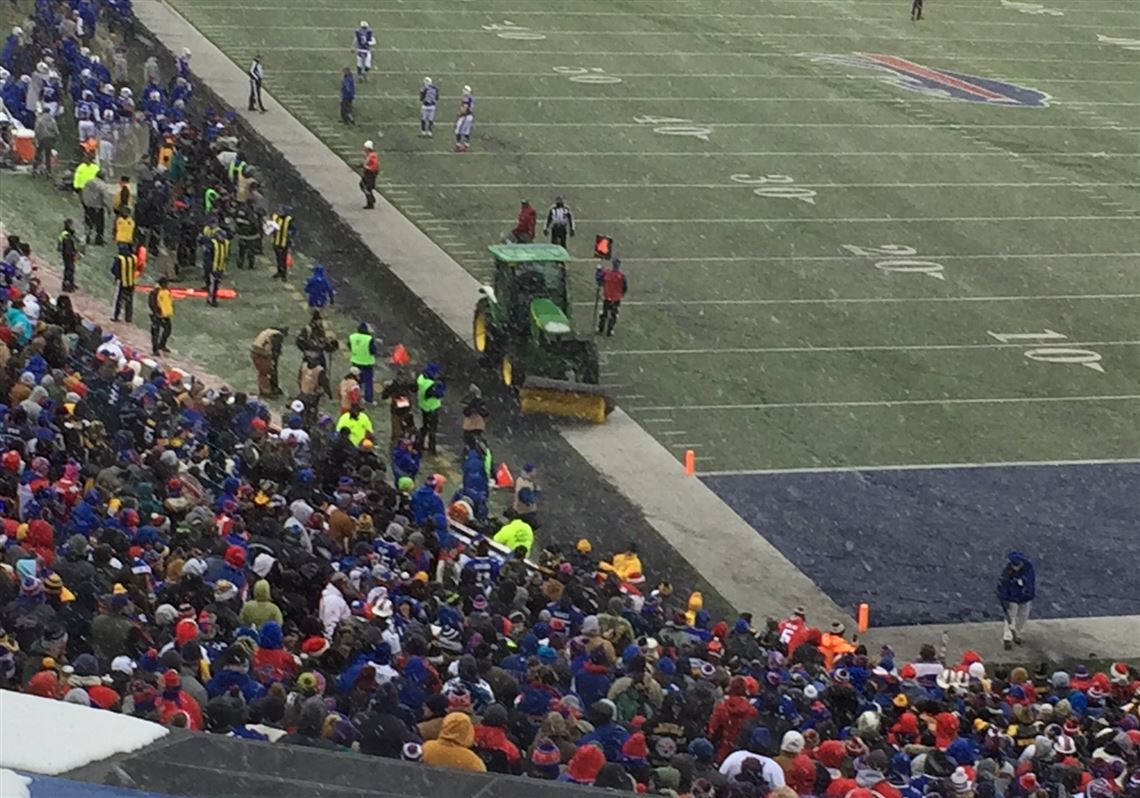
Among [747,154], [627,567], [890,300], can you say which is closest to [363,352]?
[627,567]

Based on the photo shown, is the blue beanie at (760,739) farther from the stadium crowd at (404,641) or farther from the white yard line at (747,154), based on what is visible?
the white yard line at (747,154)

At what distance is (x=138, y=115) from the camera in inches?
1262

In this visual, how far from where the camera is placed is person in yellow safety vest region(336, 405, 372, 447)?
19656 millimetres

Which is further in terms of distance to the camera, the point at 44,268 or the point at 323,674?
the point at 44,268

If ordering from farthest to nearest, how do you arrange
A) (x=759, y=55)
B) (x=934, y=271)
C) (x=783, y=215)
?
(x=759, y=55), (x=783, y=215), (x=934, y=271)

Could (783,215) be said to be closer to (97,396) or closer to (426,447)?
(426,447)

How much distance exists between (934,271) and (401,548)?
1716cm

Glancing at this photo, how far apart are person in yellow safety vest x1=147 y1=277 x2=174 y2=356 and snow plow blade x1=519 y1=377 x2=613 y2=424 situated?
13.8 ft

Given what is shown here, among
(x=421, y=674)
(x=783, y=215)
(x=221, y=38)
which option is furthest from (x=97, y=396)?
(x=221, y=38)

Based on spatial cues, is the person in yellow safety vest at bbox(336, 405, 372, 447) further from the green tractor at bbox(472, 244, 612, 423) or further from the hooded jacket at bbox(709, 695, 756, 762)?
the hooded jacket at bbox(709, 695, 756, 762)

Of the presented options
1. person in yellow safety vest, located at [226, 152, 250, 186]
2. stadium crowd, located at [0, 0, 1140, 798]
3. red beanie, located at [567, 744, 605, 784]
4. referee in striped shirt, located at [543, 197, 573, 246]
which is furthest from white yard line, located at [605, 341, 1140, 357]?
red beanie, located at [567, 744, 605, 784]

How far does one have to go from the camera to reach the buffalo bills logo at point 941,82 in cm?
4328

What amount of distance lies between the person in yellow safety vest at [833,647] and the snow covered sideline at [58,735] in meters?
12.0

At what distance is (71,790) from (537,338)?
20.2 m
